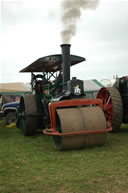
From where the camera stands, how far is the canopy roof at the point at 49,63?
20.2 ft

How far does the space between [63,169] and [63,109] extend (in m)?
1.34

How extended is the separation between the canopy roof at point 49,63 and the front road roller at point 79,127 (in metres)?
1.80

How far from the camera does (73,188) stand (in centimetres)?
273

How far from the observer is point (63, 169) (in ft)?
11.3

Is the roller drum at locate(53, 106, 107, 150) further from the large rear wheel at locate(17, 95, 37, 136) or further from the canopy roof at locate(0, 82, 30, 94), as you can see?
the canopy roof at locate(0, 82, 30, 94)

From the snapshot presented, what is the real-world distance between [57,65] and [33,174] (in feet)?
13.0

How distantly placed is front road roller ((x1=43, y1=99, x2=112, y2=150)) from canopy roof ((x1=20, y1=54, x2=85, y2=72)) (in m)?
1.80

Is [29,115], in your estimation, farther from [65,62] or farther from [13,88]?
[13,88]

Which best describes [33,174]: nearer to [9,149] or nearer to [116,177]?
[116,177]

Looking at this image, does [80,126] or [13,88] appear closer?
[80,126]

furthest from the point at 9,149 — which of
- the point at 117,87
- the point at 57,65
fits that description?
the point at 117,87

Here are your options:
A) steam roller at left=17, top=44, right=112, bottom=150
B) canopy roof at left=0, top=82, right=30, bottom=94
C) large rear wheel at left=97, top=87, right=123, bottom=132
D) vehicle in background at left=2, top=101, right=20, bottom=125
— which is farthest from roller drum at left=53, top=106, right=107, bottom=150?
canopy roof at left=0, top=82, right=30, bottom=94

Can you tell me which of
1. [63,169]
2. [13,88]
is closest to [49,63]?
[63,169]

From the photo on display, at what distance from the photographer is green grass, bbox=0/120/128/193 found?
9.08 ft
